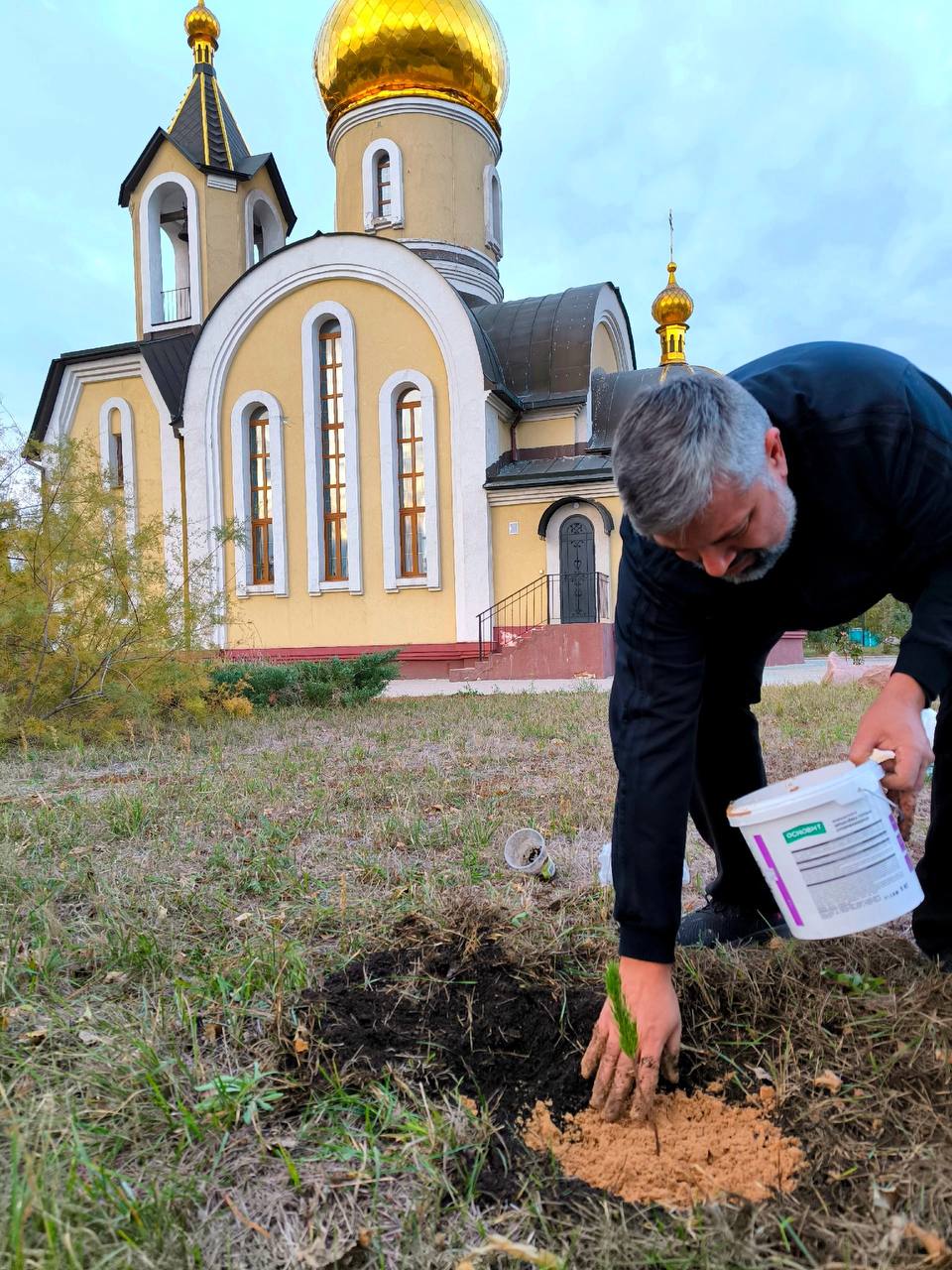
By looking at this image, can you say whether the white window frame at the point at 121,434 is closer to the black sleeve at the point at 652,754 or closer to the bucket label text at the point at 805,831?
the black sleeve at the point at 652,754

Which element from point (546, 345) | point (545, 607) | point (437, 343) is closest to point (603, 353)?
point (546, 345)

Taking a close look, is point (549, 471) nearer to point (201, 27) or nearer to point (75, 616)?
point (75, 616)

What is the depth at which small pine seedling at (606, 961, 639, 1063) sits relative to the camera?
143 cm

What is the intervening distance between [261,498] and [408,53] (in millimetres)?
9230

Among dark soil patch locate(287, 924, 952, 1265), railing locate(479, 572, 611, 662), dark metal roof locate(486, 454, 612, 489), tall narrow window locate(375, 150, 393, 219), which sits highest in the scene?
tall narrow window locate(375, 150, 393, 219)

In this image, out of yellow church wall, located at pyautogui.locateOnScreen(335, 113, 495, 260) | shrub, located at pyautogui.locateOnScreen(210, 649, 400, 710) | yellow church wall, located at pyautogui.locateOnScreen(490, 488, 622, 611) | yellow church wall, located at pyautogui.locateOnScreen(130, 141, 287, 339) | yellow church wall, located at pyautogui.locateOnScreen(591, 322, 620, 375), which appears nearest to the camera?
shrub, located at pyautogui.locateOnScreen(210, 649, 400, 710)

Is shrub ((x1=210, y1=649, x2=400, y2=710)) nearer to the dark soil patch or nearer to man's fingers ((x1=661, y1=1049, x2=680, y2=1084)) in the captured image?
the dark soil patch

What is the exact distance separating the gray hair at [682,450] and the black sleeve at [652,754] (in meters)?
0.28

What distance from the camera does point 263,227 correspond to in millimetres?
19047

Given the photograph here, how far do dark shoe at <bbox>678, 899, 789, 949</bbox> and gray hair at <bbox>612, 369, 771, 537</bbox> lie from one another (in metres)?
1.25

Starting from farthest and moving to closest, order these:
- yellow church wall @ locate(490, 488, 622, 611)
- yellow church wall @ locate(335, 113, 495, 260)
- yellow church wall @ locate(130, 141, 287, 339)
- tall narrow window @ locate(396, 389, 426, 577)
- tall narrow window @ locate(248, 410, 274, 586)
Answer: yellow church wall @ locate(130, 141, 287, 339) < yellow church wall @ locate(335, 113, 495, 260) < tall narrow window @ locate(248, 410, 274, 586) < tall narrow window @ locate(396, 389, 426, 577) < yellow church wall @ locate(490, 488, 622, 611)

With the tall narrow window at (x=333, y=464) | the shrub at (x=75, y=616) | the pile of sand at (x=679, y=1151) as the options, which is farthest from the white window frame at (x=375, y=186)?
the pile of sand at (x=679, y=1151)

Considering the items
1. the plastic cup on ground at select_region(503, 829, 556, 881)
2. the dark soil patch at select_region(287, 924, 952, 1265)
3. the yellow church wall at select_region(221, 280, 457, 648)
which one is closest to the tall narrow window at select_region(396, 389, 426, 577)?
the yellow church wall at select_region(221, 280, 457, 648)

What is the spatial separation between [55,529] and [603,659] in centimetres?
850
